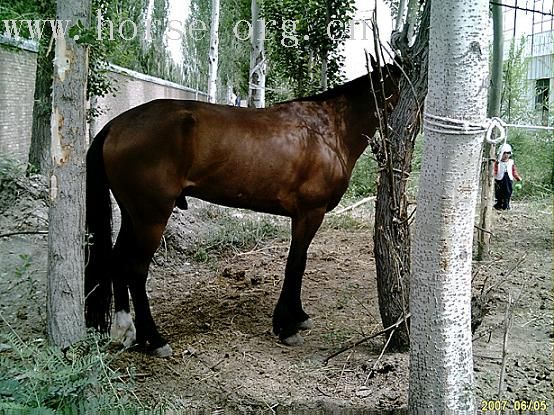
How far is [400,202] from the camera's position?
3248mm

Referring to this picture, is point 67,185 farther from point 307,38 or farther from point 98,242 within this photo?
point 307,38

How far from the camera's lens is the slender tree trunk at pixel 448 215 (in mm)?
1905

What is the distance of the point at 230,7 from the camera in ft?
68.2

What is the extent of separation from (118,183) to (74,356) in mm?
1512

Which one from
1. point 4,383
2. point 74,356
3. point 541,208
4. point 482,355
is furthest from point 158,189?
point 541,208

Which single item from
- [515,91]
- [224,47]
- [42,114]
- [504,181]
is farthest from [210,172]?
[224,47]

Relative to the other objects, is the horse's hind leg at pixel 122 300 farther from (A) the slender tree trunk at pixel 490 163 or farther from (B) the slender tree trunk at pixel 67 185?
(A) the slender tree trunk at pixel 490 163

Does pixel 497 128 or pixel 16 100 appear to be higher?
pixel 16 100

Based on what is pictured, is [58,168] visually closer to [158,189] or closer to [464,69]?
[158,189]

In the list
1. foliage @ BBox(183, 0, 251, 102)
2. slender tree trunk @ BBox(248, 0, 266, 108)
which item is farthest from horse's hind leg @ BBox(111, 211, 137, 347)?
foliage @ BBox(183, 0, 251, 102)

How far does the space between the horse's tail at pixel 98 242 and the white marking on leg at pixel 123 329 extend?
7.8 inches

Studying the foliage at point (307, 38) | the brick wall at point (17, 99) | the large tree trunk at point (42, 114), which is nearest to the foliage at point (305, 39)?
the foliage at point (307, 38)

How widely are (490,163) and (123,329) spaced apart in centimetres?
380

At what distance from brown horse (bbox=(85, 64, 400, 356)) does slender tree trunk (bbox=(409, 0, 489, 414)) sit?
1436 mm
